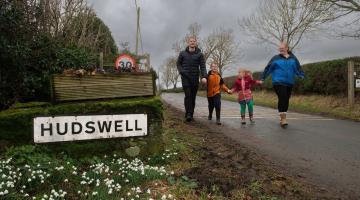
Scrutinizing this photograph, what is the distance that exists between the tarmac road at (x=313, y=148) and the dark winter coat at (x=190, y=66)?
138cm

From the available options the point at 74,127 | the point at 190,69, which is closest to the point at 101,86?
the point at 74,127

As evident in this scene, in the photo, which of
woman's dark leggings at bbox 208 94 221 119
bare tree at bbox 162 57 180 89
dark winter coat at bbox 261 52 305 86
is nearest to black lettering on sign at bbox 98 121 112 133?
woman's dark leggings at bbox 208 94 221 119

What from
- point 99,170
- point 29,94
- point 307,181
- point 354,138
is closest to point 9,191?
point 99,170

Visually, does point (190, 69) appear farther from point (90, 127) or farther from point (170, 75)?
point (170, 75)

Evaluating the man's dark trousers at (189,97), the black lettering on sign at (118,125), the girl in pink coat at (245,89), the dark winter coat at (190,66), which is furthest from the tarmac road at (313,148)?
the black lettering on sign at (118,125)

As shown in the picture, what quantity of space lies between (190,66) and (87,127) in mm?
5048

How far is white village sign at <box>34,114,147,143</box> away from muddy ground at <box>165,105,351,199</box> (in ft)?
2.77

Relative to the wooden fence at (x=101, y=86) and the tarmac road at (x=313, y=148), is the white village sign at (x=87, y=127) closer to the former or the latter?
the wooden fence at (x=101, y=86)

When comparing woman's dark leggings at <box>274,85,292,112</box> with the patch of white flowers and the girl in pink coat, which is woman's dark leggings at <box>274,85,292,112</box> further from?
the patch of white flowers

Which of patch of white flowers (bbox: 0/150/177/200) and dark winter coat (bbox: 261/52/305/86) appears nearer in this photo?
patch of white flowers (bbox: 0/150/177/200)

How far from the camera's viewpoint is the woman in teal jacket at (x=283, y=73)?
33.7 ft

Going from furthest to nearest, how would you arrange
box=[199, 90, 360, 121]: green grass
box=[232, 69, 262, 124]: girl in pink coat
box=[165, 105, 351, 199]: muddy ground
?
box=[199, 90, 360, 121]: green grass, box=[232, 69, 262, 124]: girl in pink coat, box=[165, 105, 351, 199]: muddy ground

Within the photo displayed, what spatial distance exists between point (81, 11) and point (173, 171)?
11221mm

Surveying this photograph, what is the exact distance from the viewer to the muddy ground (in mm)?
4320
